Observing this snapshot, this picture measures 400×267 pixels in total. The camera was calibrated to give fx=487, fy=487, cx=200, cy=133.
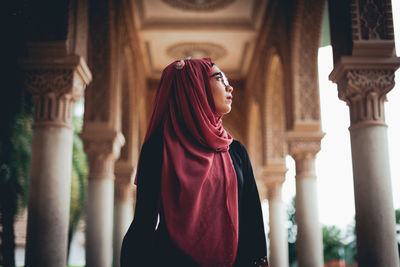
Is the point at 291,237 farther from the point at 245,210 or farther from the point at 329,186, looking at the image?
the point at 245,210

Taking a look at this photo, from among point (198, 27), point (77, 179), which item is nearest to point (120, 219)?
point (77, 179)

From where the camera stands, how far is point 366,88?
532 cm

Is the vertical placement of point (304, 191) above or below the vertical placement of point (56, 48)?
below

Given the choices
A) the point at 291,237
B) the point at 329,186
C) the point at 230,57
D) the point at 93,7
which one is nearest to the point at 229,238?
the point at 93,7

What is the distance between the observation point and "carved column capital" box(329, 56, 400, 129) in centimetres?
527

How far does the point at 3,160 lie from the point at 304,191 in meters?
5.75

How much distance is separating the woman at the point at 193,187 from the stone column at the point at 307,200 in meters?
6.60

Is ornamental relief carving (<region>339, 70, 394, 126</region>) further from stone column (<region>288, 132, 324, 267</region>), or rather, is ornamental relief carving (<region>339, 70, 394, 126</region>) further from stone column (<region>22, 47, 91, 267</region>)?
stone column (<region>288, 132, 324, 267</region>)

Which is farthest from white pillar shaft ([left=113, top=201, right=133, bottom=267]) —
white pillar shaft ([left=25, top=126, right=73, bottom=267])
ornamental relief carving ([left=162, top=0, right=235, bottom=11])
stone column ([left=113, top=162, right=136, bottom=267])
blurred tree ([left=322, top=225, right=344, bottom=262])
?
blurred tree ([left=322, top=225, right=344, bottom=262])

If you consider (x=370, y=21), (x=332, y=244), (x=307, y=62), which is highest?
(x=307, y=62)

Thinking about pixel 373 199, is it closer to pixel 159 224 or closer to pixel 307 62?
pixel 159 224

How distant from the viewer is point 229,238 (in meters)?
1.96

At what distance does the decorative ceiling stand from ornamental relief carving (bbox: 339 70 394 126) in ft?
18.2

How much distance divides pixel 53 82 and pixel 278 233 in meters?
8.18
